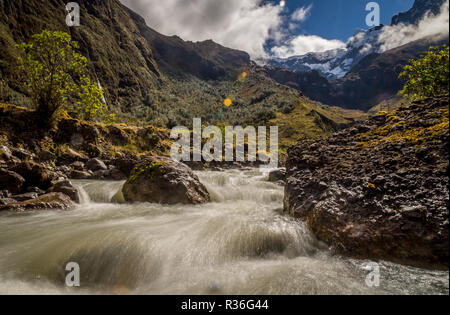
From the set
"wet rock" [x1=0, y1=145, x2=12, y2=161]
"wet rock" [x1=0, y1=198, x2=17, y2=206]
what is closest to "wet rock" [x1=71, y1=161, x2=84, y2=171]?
"wet rock" [x1=0, y1=145, x2=12, y2=161]

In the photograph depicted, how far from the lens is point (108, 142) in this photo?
19.1 m

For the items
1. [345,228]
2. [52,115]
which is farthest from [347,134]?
[52,115]

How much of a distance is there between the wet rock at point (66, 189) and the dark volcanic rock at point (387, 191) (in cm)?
969

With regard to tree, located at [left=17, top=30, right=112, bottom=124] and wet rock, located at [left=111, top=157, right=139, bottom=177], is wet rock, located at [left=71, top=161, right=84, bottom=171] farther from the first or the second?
tree, located at [left=17, top=30, right=112, bottom=124]

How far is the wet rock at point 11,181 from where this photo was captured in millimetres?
8836

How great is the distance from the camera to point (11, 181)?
9016 mm

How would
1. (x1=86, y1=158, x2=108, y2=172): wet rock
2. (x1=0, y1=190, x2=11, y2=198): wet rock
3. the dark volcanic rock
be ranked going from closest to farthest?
1. the dark volcanic rock
2. (x1=0, y1=190, x2=11, y2=198): wet rock
3. (x1=86, y1=158, x2=108, y2=172): wet rock

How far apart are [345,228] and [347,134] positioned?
14.2 ft

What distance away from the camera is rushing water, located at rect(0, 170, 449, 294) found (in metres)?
3.85

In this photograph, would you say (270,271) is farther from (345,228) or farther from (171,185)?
(171,185)

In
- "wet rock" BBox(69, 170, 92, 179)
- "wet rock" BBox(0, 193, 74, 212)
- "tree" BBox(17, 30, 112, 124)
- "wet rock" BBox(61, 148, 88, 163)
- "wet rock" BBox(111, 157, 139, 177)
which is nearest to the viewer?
"wet rock" BBox(0, 193, 74, 212)

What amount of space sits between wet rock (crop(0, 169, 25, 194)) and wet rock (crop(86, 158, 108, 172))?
576 cm
